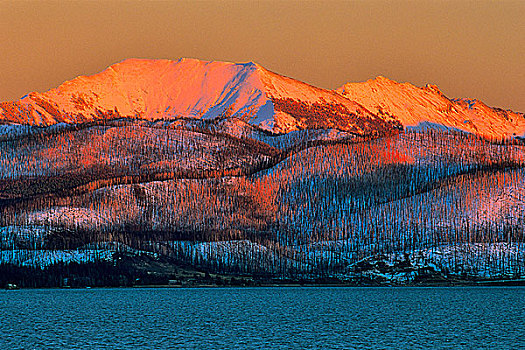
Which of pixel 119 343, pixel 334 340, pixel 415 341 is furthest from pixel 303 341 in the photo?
pixel 119 343

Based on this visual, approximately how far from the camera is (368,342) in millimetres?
195125

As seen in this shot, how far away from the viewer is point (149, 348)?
608 ft

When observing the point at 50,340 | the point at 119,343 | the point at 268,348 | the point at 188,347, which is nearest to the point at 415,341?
the point at 268,348

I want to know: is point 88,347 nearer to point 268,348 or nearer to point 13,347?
point 13,347

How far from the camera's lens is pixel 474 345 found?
18975cm

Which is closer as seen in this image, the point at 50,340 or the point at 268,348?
the point at 268,348

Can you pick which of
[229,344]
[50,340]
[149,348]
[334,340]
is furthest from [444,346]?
[50,340]

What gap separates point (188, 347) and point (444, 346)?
4657 cm

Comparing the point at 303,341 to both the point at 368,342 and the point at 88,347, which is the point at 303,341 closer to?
the point at 368,342

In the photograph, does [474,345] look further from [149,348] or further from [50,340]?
[50,340]

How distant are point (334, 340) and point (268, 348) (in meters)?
18.9

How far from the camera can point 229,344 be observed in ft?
632

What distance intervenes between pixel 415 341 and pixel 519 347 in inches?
806

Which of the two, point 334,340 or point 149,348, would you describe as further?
point 334,340
